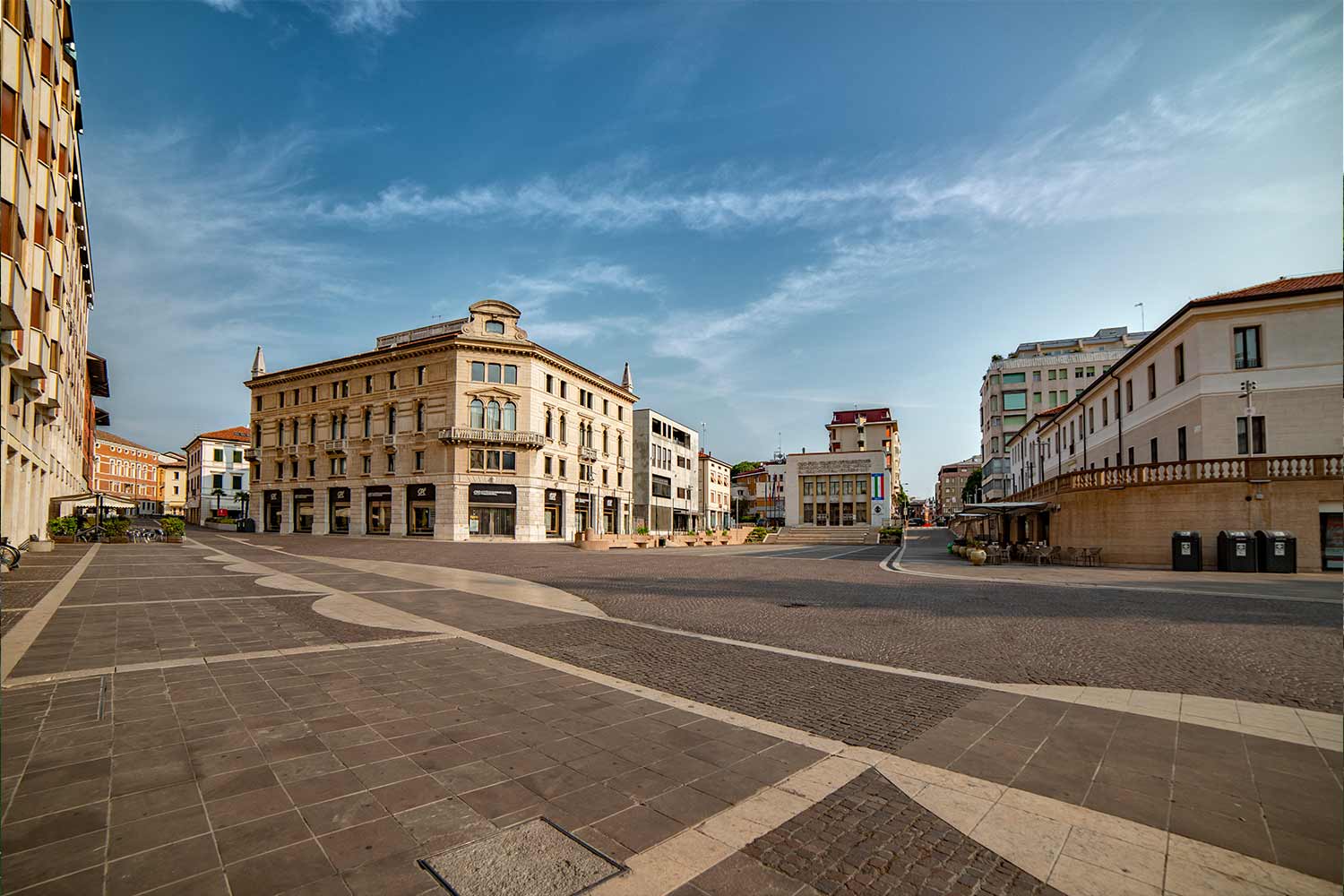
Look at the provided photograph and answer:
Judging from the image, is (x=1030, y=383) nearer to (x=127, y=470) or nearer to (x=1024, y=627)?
(x=1024, y=627)

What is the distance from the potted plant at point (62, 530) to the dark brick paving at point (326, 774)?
1303 inches

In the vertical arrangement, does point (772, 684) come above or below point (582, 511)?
above

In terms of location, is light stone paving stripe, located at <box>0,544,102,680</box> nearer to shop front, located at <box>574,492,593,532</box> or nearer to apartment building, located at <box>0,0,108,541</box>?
apartment building, located at <box>0,0,108,541</box>

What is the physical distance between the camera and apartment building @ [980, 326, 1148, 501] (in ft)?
259

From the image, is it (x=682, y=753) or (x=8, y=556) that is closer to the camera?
(x=682, y=753)

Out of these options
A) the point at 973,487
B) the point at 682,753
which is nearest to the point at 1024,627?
the point at 682,753

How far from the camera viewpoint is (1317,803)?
13.2 ft

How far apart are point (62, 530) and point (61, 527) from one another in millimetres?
134

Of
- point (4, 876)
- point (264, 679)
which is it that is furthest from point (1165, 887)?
point (264, 679)

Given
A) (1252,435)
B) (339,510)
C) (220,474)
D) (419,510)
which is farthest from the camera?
(220,474)

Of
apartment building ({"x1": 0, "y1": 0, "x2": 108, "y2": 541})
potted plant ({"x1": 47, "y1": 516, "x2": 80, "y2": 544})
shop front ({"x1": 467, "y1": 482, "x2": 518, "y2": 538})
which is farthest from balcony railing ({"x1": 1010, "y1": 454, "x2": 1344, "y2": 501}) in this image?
potted plant ({"x1": 47, "y1": 516, "x2": 80, "y2": 544})

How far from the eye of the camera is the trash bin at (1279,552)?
2109 centimetres

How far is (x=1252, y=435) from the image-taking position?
2481 centimetres

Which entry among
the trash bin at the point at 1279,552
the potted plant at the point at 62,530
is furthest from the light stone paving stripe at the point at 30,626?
the trash bin at the point at 1279,552
